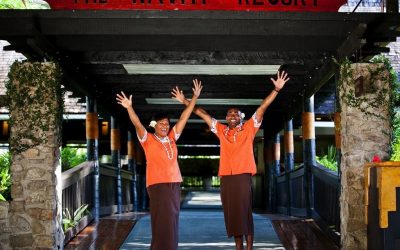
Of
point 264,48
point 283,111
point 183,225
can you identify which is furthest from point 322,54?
point 283,111

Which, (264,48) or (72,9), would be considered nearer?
(72,9)

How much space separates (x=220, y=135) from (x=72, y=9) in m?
2.09

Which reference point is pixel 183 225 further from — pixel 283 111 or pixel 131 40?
pixel 283 111

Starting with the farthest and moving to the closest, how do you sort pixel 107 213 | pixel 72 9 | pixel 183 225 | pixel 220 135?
pixel 107 213 → pixel 183 225 → pixel 72 9 → pixel 220 135

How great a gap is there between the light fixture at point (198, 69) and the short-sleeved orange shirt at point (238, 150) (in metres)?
2.60

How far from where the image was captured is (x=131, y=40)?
286 inches

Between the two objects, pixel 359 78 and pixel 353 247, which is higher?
pixel 359 78

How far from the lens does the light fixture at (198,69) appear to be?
29.0 feet

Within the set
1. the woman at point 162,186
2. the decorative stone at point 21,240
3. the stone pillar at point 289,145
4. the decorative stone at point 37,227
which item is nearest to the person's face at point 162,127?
the woman at point 162,186

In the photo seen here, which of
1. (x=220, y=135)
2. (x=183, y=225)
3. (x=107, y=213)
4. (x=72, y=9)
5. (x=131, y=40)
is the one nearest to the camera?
(x=220, y=135)

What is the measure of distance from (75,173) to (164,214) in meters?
3.63

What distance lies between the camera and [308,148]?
10672mm

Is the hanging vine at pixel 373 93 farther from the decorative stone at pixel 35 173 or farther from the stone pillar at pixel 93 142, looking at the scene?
the stone pillar at pixel 93 142

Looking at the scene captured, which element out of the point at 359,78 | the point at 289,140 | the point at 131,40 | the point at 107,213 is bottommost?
the point at 107,213
